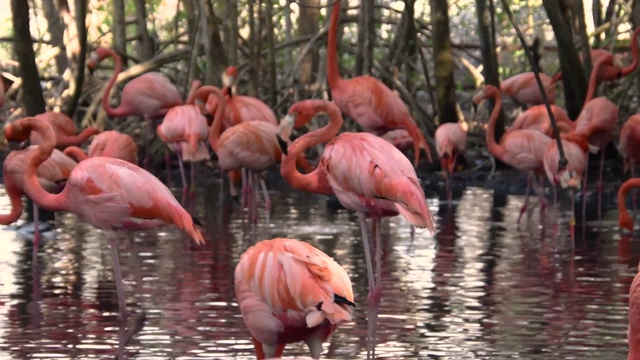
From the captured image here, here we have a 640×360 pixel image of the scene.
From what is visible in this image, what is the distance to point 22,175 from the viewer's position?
25.7 ft

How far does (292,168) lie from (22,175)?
5.76 feet

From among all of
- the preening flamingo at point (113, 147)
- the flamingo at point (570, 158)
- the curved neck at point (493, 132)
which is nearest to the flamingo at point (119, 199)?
the preening flamingo at point (113, 147)

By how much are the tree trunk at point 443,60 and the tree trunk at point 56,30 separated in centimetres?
504

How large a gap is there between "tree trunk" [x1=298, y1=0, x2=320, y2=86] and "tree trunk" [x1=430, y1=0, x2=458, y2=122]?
77.1 inches

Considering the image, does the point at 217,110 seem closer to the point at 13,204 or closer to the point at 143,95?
the point at 143,95

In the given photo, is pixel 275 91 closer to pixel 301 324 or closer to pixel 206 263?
pixel 206 263

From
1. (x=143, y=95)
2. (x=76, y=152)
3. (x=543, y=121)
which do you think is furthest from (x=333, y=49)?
(x=143, y=95)

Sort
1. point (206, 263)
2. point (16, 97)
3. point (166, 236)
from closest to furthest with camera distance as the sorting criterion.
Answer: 1. point (206, 263)
2. point (166, 236)
3. point (16, 97)

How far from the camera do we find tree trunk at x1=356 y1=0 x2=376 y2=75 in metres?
13.2

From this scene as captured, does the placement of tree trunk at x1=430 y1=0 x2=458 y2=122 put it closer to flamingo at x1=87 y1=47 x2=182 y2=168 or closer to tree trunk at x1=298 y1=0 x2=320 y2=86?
tree trunk at x1=298 y1=0 x2=320 y2=86

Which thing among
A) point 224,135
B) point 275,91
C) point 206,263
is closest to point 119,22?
point 275,91

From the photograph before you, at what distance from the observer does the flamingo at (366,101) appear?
10.9 m

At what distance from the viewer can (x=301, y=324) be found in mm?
5133

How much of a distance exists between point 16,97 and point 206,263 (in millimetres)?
7690
